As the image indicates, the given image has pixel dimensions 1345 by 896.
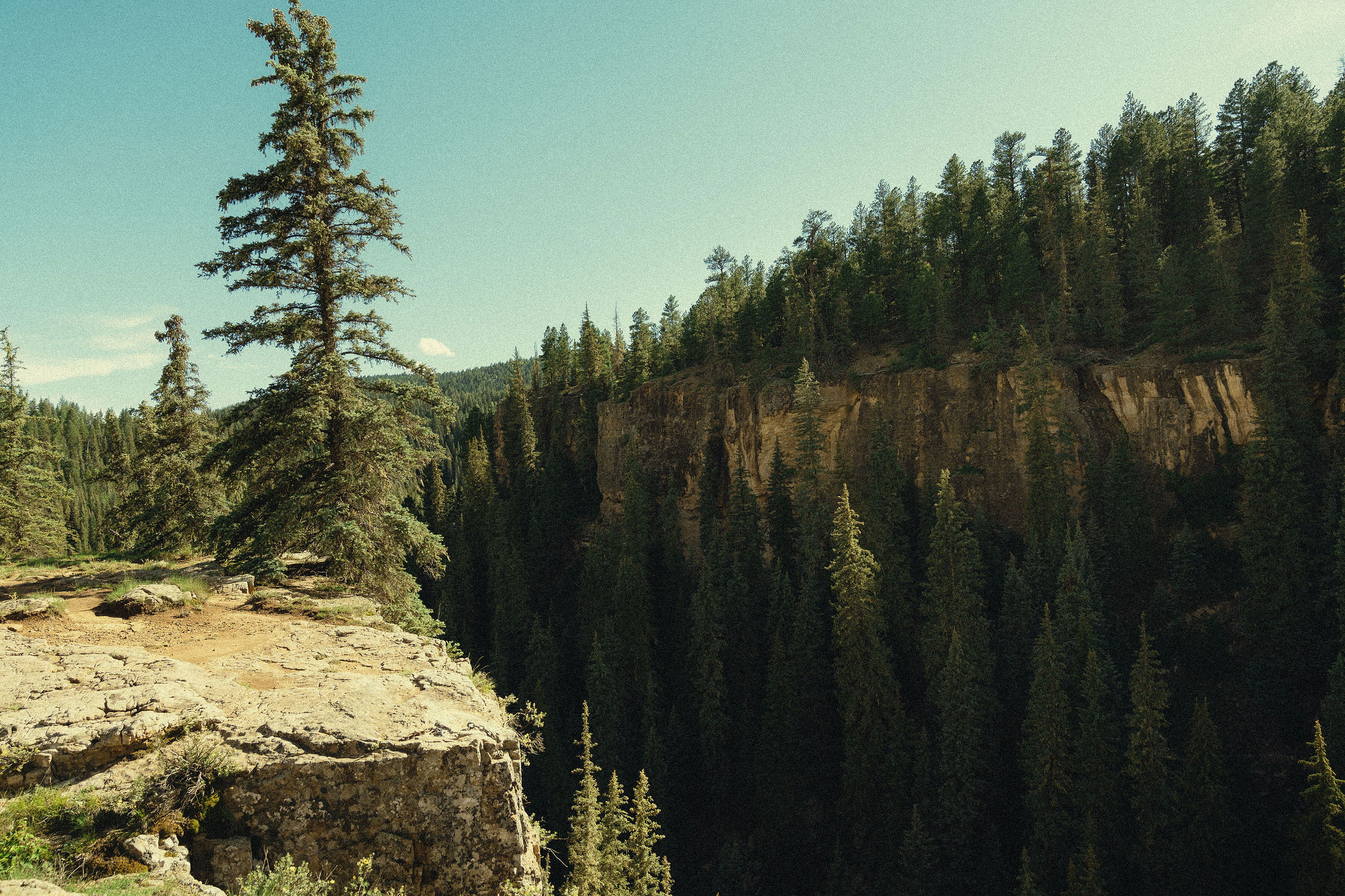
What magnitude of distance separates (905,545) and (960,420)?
1140 centimetres

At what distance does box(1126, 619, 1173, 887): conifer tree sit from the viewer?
23750 millimetres

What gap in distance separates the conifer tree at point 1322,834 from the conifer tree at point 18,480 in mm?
44039

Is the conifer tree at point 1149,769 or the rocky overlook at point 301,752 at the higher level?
the rocky overlook at point 301,752

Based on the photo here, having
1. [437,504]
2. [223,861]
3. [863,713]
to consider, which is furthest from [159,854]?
[437,504]

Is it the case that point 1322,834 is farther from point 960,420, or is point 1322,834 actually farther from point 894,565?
point 960,420

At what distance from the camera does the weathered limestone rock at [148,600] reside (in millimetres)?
9078

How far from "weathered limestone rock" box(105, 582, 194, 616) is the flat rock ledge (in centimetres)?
180

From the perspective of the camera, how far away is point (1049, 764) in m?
25.8

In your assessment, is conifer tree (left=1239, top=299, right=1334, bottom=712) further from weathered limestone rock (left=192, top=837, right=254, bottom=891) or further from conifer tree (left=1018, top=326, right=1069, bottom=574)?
weathered limestone rock (left=192, top=837, right=254, bottom=891)

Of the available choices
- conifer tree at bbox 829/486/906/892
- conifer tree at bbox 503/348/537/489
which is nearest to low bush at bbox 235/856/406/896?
conifer tree at bbox 829/486/906/892

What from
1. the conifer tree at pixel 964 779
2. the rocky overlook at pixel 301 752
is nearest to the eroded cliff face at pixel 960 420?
the conifer tree at pixel 964 779

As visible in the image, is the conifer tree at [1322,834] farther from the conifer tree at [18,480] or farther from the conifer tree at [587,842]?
the conifer tree at [18,480]

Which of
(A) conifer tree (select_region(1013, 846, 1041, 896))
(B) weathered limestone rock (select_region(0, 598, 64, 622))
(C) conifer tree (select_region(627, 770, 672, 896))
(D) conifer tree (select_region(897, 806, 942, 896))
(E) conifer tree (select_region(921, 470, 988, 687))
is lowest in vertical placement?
(D) conifer tree (select_region(897, 806, 942, 896))

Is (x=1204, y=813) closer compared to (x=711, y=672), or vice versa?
(x=1204, y=813)
